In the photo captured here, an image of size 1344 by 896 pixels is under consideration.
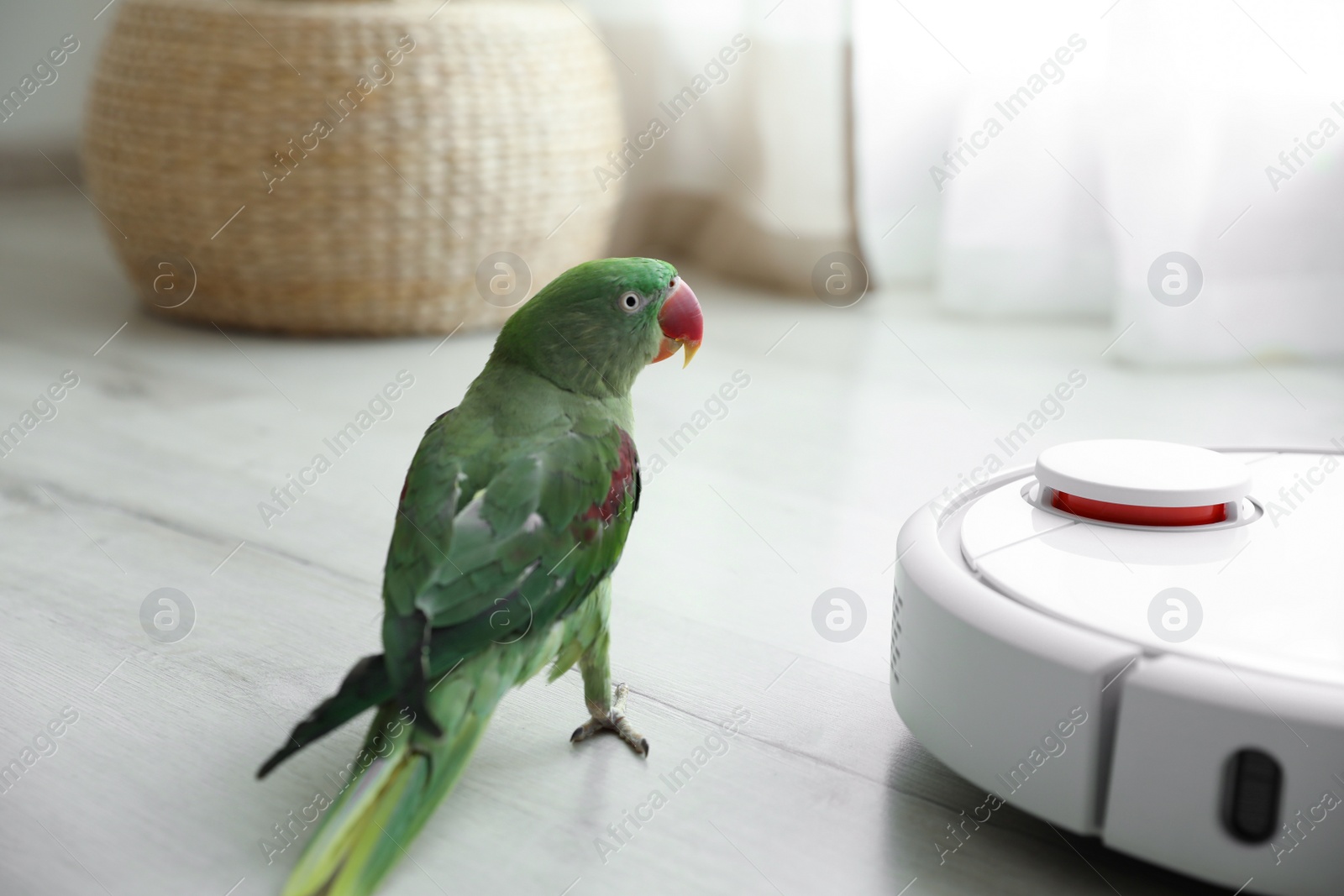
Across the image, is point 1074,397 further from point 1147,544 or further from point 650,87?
point 650,87

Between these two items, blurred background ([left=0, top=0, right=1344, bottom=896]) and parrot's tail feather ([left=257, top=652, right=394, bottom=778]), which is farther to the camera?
blurred background ([left=0, top=0, right=1344, bottom=896])

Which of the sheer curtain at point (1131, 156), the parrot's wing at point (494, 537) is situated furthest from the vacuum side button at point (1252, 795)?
the sheer curtain at point (1131, 156)

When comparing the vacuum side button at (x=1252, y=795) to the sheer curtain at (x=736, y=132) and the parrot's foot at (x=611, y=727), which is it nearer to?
the parrot's foot at (x=611, y=727)

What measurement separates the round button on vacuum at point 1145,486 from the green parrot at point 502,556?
0.23 m

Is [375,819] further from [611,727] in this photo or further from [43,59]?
[43,59]

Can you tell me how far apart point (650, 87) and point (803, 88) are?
0.35 meters

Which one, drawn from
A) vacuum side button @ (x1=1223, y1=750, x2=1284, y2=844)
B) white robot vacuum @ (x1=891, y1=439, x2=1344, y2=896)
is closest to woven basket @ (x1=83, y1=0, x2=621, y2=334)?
white robot vacuum @ (x1=891, y1=439, x2=1344, y2=896)

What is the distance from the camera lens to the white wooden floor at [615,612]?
2.01 ft

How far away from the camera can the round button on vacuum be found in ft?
2.09

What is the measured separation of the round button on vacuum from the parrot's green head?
238 mm

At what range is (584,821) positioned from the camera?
0.64m

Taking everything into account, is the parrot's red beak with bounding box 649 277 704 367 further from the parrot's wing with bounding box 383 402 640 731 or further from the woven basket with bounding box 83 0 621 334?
the woven basket with bounding box 83 0 621 334

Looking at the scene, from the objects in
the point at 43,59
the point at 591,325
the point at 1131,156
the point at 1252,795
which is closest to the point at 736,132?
the point at 1131,156

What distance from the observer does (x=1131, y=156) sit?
145 cm
